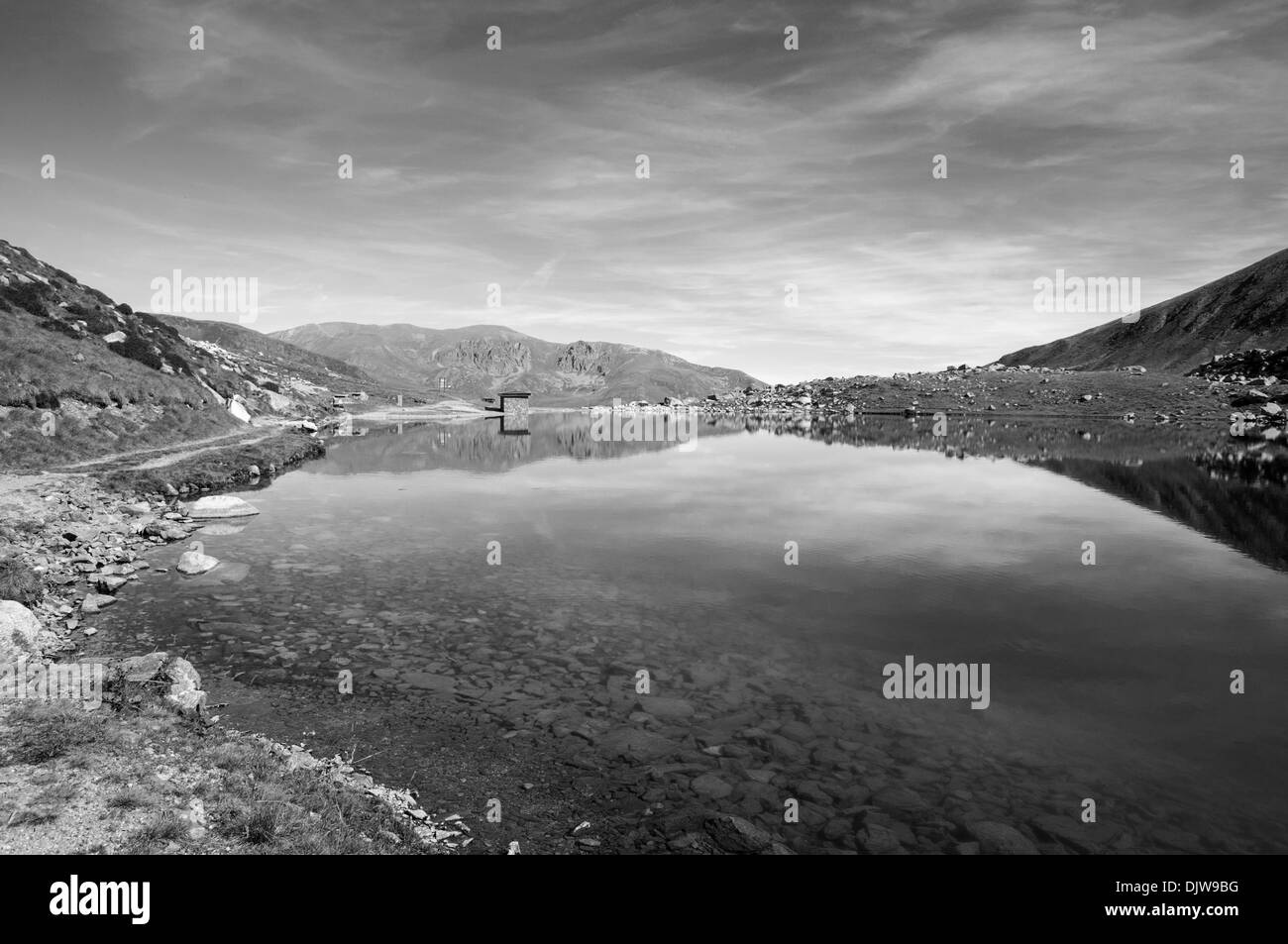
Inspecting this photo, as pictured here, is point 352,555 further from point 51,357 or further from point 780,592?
point 51,357

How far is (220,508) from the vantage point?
35531 millimetres

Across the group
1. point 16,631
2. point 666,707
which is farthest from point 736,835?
point 16,631

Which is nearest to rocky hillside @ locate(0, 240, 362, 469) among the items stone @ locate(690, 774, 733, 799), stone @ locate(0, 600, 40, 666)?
stone @ locate(0, 600, 40, 666)

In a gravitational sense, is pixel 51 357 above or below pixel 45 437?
above

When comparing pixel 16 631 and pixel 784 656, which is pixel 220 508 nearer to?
pixel 16 631

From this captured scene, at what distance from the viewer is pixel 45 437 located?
43.8 meters

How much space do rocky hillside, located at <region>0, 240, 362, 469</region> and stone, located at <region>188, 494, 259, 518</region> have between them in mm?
14768

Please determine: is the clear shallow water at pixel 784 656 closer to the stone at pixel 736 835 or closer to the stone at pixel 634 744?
the stone at pixel 634 744

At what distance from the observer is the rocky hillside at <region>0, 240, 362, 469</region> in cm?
4422

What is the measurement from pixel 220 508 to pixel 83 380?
26.9m

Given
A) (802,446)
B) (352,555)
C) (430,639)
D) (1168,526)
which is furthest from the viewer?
(802,446)
